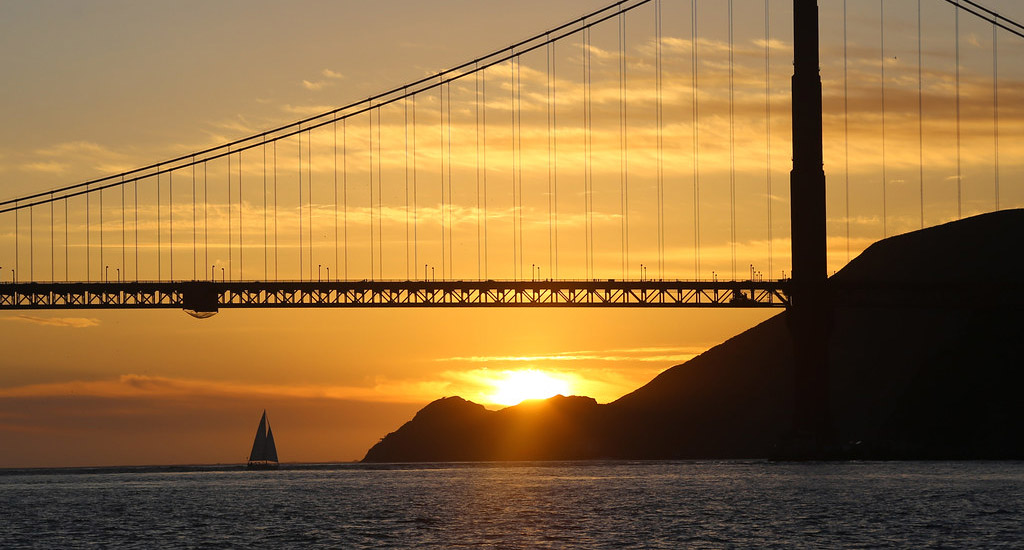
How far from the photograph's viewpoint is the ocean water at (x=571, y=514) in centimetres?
6131

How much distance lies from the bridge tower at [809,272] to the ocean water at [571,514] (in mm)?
4417

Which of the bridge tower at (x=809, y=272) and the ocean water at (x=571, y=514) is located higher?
the bridge tower at (x=809, y=272)

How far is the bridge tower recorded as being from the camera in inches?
4496

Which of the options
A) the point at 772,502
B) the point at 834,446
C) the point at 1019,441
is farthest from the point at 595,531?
the point at 1019,441

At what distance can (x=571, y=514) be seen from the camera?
75.2 meters

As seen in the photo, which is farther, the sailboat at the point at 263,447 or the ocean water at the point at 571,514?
the sailboat at the point at 263,447

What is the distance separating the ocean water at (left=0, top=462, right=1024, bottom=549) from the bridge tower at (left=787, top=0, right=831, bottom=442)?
4.42 metres

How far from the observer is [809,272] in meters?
115

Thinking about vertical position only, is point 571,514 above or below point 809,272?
below

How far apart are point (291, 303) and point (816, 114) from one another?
43.0 metres

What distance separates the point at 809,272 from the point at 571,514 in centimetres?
4626

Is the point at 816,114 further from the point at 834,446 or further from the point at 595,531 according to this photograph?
the point at 595,531

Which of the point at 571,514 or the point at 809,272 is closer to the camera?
the point at 571,514

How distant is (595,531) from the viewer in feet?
213
